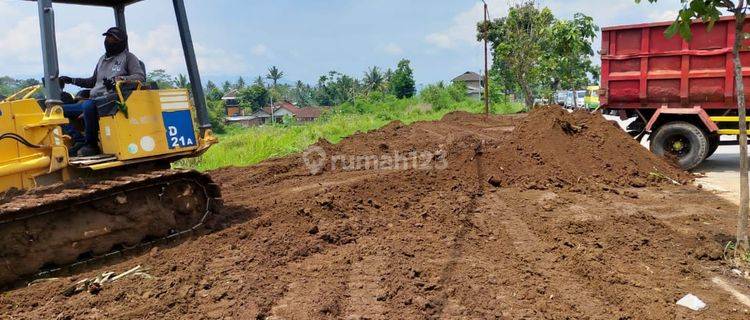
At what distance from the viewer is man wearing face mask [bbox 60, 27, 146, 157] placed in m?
5.81

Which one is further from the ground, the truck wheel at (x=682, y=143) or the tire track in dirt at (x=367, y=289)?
the truck wheel at (x=682, y=143)

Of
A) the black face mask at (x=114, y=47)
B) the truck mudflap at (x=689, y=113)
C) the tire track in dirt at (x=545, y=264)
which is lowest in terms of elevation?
the tire track in dirt at (x=545, y=264)

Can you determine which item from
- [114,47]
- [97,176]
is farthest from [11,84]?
[97,176]

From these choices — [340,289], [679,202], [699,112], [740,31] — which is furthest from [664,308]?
[699,112]

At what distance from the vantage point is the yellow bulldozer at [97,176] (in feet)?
16.2

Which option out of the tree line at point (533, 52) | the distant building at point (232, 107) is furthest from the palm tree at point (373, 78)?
the tree line at point (533, 52)

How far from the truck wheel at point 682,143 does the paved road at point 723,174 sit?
0.30 metres

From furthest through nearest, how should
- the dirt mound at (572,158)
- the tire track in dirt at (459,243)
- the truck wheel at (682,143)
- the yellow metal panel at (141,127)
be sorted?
the truck wheel at (682,143) < the dirt mound at (572,158) < the yellow metal panel at (141,127) < the tire track in dirt at (459,243)

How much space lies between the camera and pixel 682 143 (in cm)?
1085

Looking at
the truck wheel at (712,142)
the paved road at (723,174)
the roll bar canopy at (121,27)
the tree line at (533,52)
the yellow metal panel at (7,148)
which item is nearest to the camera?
the roll bar canopy at (121,27)

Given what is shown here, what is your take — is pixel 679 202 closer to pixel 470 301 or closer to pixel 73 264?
pixel 470 301

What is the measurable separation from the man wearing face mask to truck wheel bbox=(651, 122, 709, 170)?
30.7ft

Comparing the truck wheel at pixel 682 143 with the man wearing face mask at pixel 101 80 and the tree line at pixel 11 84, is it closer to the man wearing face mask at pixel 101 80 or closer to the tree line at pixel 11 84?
the man wearing face mask at pixel 101 80

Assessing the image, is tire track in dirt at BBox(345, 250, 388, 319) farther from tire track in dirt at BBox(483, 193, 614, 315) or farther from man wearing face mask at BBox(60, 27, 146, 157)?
man wearing face mask at BBox(60, 27, 146, 157)
